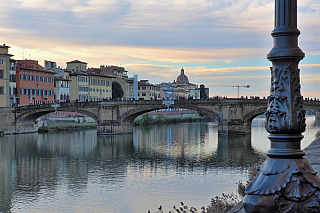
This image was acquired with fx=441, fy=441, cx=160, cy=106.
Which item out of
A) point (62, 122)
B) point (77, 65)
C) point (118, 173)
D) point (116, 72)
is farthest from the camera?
point (116, 72)

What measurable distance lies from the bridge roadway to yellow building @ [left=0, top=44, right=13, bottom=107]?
351 centimetres

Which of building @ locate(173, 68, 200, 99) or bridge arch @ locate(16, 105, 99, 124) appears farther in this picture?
building @ locate(173, 68, 200, 99)

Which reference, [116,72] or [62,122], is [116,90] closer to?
[116,72]

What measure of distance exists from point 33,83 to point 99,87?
1859cm

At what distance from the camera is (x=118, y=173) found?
2334 centimetres

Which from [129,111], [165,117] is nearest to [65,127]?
[129,111]

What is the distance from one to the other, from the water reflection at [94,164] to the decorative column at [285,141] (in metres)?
11.5

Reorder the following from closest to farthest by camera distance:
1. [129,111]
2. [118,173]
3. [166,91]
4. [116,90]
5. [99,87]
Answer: [118,173] → [129,111] → [99,87] → [116,90] → [166,91]

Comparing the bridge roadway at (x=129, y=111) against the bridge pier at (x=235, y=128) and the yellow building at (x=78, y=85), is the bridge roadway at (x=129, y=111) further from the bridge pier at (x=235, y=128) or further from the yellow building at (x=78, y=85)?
the yellow building at (x=78, y=85)

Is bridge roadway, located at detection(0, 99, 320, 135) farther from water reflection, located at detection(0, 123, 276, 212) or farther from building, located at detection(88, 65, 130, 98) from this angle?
building, located at detection(88, 65, 130, 98)

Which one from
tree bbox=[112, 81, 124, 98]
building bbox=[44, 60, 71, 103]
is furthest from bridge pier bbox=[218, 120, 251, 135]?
tree bbox=[112, 81, 124, 98]

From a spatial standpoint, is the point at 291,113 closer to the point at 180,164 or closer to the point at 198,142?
the point at 180,164

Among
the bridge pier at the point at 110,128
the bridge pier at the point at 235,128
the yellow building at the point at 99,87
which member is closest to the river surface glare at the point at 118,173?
the bridge pier at the point at 235,128

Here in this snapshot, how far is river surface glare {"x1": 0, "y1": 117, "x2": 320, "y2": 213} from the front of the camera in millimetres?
16719
